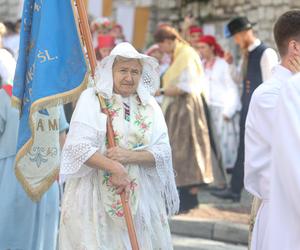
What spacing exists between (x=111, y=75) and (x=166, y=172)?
0.67 meters

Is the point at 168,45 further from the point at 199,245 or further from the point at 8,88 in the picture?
the point at 8,88

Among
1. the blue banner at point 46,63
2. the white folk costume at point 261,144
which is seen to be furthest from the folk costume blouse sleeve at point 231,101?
the white folk costume at point 261,144

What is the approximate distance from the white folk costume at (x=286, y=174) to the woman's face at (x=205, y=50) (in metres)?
7.72

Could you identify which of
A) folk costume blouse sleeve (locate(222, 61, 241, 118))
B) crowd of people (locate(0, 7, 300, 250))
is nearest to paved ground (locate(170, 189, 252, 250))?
folk costume blouse sleeve (locate(222, 61, 241, 118))

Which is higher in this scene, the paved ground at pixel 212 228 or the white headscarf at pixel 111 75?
the white headscarf at pixel 111 75

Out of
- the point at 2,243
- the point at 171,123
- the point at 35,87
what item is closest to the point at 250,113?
the point at 35,87

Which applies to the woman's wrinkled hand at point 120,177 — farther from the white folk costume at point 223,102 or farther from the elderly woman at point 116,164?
the white folk costume at point 223,102

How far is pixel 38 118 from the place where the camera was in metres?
6.10

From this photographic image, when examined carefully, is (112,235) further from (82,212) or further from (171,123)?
(171,123)

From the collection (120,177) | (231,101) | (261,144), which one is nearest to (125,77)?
(120,177)

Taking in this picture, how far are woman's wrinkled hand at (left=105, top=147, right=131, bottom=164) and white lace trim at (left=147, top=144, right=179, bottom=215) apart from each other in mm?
174

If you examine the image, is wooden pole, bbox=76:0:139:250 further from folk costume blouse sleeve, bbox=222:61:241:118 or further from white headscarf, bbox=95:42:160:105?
folk costume blouse sleeve, bbox=222:61:241:118

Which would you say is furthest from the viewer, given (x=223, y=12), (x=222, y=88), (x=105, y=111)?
(x=223, y=12)

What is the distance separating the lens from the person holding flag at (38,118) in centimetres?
571
